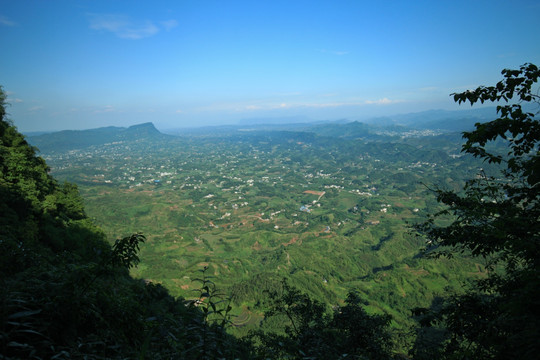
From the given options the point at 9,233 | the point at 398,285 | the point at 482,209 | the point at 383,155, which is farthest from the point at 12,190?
the point at 383,155

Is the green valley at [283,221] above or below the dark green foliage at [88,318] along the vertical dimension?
below

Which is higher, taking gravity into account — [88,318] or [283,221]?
[88,318]

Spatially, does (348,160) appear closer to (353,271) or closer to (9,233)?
(353,271)

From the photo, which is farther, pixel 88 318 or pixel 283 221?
pixel 283 221

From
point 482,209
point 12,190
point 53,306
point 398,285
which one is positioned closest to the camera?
point 53,306

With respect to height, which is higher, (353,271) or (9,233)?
(9,233)

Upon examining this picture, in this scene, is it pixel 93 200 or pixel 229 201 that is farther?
pixel 229 201

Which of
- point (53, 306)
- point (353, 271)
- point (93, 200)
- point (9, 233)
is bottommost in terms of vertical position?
point (353, 271)

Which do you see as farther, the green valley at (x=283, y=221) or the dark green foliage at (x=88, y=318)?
the green valley at (x=283, y=221)

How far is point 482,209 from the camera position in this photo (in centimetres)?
382

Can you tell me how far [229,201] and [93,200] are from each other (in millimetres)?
33677

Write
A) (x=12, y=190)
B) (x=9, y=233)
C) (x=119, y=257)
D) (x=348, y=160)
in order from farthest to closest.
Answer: (x=348, y=160), (x=12, y=190), (x=9, y=233), (x=119, y=257)

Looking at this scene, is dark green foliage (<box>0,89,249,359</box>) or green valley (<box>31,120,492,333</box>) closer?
dark green foliage (<box>0,89,249,359</box>)

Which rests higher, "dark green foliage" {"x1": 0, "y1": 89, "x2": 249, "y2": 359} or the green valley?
"dark green foliage" {"x1": 0, "y1": 89, "x2": 249, "y2": 359}
